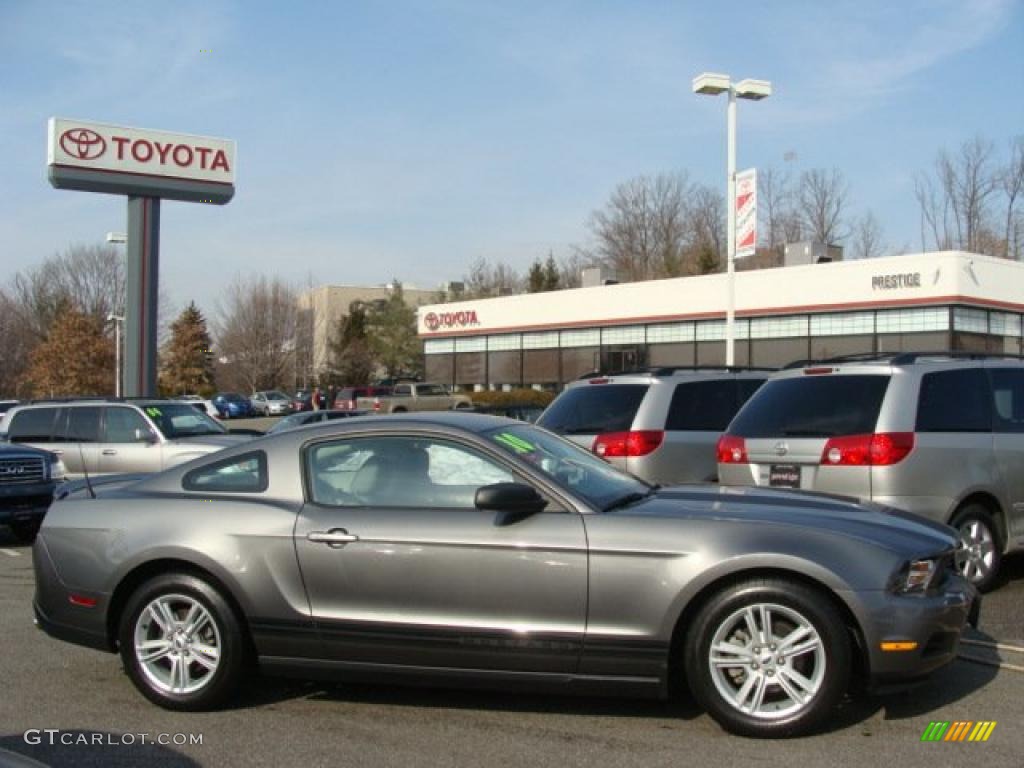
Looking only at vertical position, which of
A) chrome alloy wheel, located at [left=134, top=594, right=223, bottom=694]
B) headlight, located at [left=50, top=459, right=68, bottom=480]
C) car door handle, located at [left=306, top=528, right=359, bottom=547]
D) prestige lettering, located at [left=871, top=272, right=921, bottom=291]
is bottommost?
chrome alloy wheel, located at [left=134, top=594, right=223, bottom=694]

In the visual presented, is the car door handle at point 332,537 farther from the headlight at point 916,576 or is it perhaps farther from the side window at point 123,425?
the side window at point 123,425

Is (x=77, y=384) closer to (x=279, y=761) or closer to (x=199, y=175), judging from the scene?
(x=199, y=175)

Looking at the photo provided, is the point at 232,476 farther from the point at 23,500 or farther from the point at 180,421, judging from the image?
the point at 180,421

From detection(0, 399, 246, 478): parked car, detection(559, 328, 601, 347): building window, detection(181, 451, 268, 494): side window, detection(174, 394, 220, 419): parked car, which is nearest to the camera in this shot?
detection(181, 451, 268, 494): side window

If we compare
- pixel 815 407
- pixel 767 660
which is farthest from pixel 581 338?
pixel 767 660

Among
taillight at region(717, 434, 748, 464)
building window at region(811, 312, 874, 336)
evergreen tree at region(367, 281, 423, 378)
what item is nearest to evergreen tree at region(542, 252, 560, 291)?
evergreen tree at region(367, 281, 423, 378)

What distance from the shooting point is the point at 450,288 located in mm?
76750

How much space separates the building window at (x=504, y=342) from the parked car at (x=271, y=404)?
15892 mm

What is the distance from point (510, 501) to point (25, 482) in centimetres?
895

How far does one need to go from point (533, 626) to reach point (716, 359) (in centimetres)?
3356

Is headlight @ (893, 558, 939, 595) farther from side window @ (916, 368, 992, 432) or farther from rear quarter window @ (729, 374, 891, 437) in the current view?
side window @ (916, 368, 992, 432)

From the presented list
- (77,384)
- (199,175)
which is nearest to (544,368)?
(199,175)

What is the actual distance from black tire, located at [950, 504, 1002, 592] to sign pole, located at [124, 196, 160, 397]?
2589 cm

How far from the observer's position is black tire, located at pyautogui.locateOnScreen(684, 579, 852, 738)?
458cm
